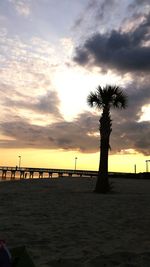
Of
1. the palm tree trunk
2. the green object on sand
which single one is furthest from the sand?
the palm tree trunk

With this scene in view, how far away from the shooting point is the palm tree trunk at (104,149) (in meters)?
25.9

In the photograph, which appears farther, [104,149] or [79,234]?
[104,149]

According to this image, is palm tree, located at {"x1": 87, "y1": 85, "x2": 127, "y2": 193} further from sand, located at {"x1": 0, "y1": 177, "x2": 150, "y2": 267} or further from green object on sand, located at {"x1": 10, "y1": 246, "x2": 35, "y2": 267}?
green object on sand, located at {"x1": 10, "y1": 246, "x2": 35, "y2": 267}

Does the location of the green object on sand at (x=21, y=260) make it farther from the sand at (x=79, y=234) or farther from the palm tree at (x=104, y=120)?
the palm tree at (x=104, y=120)

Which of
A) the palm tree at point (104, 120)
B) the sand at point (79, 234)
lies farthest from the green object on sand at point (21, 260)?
the palm tree at point (104, 120)

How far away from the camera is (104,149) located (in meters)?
26.0

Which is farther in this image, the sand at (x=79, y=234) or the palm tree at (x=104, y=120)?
the palm tree at (x=104, y=120)

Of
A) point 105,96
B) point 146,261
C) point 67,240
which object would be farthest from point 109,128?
point 146,261

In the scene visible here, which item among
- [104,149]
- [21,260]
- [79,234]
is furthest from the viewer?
[104,149]

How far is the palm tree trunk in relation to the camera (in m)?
25.9

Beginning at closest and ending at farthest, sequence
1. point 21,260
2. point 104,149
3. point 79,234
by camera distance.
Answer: point 21,260 < point 79,234 < point 104,149

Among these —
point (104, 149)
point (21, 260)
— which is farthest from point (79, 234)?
point (104, 149)

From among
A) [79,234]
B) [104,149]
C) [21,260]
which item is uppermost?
[104,149]

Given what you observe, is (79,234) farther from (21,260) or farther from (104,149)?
(104,149)
